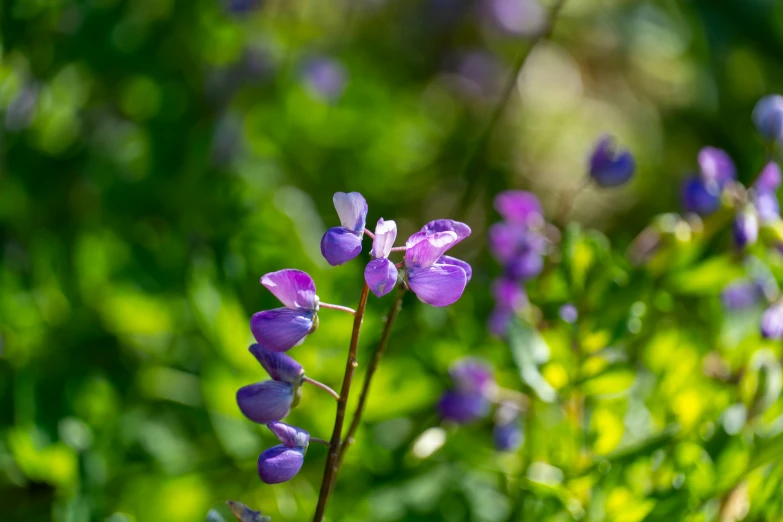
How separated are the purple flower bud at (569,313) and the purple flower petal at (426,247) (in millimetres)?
414

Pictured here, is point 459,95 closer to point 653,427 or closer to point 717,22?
point 717,22

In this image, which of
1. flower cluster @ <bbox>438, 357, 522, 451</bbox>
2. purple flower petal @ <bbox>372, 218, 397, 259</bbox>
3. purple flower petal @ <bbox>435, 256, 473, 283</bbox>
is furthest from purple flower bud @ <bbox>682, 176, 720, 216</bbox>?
purple flower petal @ <bbox>372, 218, 397, 259</bbox>

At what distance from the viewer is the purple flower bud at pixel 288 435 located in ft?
3.18

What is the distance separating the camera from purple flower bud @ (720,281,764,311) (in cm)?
156

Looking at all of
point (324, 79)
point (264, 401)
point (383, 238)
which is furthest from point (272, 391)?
point (324, 79)

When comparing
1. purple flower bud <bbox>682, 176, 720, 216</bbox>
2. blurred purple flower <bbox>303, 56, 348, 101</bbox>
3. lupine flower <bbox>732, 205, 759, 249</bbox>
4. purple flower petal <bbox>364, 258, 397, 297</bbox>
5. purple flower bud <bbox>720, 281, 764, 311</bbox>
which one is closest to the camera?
purple flower petal <bbox>364, 258, 397, 297</bbox>

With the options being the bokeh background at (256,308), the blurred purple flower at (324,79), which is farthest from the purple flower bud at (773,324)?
the blurred purple flower at (324,79)

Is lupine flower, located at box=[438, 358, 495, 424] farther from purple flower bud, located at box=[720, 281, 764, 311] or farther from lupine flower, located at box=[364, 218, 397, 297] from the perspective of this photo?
lupine flower, located at box=[364, 218, 397, 297]

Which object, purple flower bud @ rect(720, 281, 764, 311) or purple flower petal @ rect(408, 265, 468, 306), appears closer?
purple flower petal @ rect(408, 265, 468, 306)

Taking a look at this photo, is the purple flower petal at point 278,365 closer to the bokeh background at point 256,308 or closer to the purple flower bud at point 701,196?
the bokeh background at point 256,308

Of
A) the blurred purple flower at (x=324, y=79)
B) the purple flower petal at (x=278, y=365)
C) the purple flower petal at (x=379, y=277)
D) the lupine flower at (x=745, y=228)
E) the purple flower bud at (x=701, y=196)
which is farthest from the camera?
the blurred purple flower at (x=324, y=79)

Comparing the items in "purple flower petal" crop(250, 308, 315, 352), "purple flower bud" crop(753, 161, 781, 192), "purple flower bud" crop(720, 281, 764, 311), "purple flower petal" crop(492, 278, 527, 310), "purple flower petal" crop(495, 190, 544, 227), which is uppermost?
"purple flower petal" crop(250, 308, 315, 352)

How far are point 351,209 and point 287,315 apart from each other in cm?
14

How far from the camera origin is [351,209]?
958 mm
